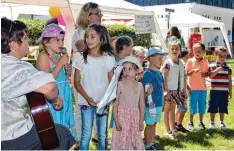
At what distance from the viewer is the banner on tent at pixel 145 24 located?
7371 millimetres

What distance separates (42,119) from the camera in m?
2.19

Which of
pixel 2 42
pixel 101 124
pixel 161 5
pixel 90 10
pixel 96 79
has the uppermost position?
pixel 161 5

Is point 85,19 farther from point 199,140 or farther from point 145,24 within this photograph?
point 145,24

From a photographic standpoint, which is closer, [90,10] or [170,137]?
[90,10]

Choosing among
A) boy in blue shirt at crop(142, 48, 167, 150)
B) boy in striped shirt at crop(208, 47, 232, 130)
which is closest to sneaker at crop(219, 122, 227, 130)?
boy in striped shirt at crop(208, 47, 232, 130)

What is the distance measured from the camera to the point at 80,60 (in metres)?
4.04

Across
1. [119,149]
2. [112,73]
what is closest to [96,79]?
[112,73]

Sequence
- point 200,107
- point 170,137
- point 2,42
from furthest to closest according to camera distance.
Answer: point 200,107, point 170,137, point 2,42

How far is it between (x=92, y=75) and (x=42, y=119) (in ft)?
6.05

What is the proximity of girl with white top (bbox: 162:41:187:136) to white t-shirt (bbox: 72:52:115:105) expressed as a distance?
5.30 feet

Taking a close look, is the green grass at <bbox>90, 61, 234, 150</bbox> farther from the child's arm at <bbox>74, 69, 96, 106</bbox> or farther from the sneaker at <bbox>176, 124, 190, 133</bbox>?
the child's arm at <bbox>74, 69, 96, 106</bbox>

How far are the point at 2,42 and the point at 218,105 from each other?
182 inches

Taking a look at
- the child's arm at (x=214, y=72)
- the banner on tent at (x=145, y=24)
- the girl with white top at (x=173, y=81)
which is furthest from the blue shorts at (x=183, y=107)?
the banner on tent at (x=145, y=24)

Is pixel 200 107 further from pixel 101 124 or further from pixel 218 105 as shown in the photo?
pixel 101 124
